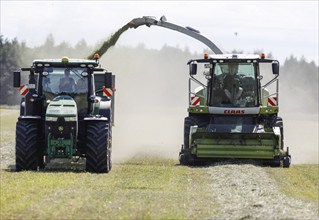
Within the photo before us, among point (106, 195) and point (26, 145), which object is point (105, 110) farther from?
point (106, 195)

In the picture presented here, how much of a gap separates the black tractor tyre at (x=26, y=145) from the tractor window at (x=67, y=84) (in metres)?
1.28

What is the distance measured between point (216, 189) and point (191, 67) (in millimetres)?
6711

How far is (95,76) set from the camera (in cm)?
2261

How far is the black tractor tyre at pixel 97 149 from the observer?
18.9m

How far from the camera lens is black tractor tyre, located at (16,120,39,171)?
19047 millimetres

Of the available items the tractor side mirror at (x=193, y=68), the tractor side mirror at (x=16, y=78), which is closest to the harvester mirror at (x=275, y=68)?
the tractor side mirror at (x=193, y=68)

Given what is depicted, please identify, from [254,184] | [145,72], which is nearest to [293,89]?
[145,72]

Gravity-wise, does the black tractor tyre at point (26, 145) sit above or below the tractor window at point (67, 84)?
below

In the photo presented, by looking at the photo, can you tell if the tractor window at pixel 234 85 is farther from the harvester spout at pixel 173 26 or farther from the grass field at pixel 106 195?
the harvester spout at pixel 173 26

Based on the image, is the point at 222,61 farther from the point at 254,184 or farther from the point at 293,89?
the point at 293,89

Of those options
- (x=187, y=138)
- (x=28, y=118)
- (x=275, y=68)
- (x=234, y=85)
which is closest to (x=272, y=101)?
(x=234, y=85)

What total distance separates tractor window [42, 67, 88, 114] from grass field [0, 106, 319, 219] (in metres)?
1.83

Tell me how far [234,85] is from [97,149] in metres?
6.17

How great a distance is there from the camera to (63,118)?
62.2ft
